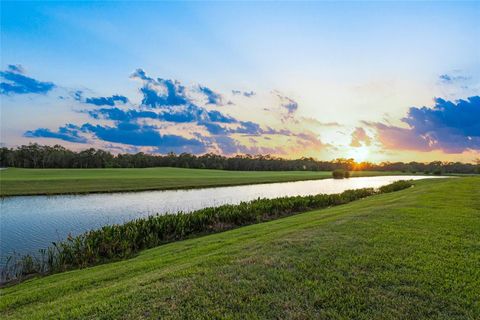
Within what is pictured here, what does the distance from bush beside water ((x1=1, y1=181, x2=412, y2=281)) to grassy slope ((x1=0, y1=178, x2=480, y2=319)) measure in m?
3.00

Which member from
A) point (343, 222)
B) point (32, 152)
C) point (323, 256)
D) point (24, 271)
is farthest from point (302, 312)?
point (32, 152)

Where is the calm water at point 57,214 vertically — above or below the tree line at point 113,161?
below

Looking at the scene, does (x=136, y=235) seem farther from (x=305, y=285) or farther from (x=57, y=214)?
(x=57, y=214)

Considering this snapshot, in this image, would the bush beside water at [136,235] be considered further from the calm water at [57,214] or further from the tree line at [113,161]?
the tree line at [113,161]

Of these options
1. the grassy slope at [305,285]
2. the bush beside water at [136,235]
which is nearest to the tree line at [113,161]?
the bush beside water at [136,235]

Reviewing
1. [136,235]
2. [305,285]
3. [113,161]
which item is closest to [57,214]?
[136,235]

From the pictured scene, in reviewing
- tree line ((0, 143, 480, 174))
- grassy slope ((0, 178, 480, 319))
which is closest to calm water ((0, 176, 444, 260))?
grassy slope ((0, 178, 480, 319))

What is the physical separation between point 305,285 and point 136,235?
11385mm

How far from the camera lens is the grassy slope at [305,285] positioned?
484cm

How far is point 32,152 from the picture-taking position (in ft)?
341

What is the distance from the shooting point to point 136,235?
1469cm

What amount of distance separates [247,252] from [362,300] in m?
3.61

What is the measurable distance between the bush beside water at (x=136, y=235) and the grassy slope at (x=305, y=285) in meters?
3.00

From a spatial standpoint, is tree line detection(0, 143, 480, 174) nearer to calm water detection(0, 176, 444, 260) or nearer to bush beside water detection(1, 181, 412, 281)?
calm water detection(0, 176, 444, 260)
